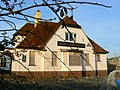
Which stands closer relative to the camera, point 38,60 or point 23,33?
point 23,33

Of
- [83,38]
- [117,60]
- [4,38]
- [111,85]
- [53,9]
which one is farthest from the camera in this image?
[117,60]

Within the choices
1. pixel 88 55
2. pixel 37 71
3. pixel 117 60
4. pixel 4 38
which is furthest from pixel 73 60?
pixel 4 38

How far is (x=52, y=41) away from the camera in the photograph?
32.4m

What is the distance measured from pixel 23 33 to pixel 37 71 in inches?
1150

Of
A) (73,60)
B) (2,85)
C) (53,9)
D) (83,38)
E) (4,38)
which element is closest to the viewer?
(53,9)

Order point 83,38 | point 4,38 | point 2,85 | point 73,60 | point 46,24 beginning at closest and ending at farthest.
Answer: point 46,24 → point 2,85 → point 4,38 → point 73,60 → point 83,38

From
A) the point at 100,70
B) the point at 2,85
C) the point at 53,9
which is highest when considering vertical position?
the point at 53,9

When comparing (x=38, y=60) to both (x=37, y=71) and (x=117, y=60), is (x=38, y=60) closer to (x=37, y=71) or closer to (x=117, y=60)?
(x=37, y=71)

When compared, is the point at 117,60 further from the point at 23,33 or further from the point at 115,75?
the point at 23,33

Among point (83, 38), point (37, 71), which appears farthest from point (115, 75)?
point (83, 38)

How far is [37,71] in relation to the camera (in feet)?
101

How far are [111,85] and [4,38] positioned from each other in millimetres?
7470

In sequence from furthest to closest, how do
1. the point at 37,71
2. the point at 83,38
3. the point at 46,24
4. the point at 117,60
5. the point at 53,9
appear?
1. the point at 117,60
2. the point at 83,38
3. the point at 37,71
4. the point at 46,24
5. the point at 53,9

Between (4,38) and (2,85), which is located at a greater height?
(4,38)
